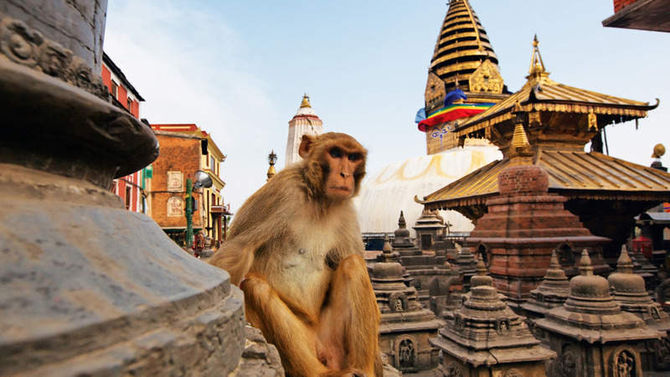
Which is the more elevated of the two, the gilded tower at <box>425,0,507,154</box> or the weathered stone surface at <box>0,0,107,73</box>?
the gilded tower at <box>425,0,507,154</box>

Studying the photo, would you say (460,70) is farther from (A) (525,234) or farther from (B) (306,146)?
(B) (306,146)

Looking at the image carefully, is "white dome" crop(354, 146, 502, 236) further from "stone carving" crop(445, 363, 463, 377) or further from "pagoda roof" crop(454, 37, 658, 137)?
"stone carving" crop(445, 363, 463, 377)

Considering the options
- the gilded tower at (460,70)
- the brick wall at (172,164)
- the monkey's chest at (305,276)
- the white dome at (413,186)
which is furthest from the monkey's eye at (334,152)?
the gilded tower at (460,70)

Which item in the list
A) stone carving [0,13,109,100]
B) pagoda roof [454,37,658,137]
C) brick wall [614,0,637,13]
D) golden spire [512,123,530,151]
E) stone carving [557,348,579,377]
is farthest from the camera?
pagoda roof [454,37,658,137]

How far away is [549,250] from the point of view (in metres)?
7.37

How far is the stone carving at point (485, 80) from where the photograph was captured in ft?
93.9

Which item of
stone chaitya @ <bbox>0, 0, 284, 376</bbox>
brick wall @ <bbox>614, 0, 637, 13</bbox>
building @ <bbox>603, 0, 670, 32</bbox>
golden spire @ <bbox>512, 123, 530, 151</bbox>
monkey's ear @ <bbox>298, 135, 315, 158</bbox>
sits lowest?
stone chaitya @ <bbox>0, 0, 284, 376</bbox>

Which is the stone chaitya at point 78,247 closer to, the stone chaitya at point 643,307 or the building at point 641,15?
the stone chaitya at point 643,307

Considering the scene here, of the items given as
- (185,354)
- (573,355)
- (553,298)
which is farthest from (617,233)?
(185,354)

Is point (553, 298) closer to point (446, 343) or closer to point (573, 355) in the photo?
point (573, 355)

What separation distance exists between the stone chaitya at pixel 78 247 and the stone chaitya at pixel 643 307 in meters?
5.80

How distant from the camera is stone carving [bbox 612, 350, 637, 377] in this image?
434 cm

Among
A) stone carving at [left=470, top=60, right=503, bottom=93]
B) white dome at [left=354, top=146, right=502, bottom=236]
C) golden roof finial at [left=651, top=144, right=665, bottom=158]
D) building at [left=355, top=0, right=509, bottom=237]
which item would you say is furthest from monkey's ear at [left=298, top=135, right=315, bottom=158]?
stone carving at [left=470, top=60, right=503, bottom=93]

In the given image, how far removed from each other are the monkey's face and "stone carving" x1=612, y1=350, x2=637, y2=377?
360 cm
